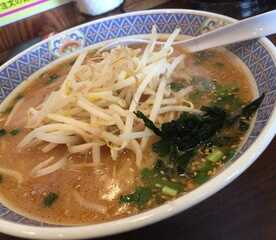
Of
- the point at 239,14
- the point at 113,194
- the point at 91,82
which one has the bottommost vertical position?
the point at 239,14

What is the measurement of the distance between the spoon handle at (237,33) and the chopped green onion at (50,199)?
0.71 metres

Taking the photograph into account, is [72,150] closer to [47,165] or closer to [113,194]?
[47,165]

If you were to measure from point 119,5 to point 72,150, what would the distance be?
122 cm

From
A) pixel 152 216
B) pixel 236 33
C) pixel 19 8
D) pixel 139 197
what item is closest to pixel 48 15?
pixel 19 8

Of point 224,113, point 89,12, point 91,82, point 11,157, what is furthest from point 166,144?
point 89,12

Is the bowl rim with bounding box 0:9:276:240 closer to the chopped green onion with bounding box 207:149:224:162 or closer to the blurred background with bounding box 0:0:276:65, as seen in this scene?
the chopped green onion with bounding box 207:149:224:162

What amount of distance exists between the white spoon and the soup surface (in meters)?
0.07

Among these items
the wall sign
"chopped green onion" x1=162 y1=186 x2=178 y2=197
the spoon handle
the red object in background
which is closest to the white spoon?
the spoon handle

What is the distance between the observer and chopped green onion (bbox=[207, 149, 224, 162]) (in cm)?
93

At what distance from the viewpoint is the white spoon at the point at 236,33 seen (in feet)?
3.77

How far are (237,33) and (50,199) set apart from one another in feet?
2.45

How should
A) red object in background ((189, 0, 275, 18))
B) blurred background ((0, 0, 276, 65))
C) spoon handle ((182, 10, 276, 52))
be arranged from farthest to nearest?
blurred background ((0, 0, 276, 65)) < red object in background ((189, 0, 275, 18)) < spoon handle ((182, 10, 276, 52))

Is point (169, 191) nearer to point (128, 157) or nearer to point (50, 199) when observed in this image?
point (128, 157)

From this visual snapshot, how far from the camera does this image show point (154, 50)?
141 centimetres
